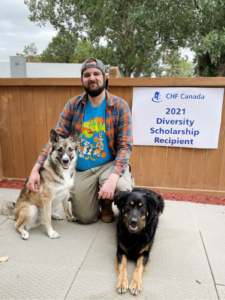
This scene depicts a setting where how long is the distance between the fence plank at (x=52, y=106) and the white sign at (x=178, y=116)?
1.39 m

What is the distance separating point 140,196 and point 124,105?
1.20 metres

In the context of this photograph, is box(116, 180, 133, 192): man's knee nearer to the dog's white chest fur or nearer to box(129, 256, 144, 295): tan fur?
the dog's white chest fur

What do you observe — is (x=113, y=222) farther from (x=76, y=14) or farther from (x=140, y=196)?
(x=76, y=14)

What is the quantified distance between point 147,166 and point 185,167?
66 cm

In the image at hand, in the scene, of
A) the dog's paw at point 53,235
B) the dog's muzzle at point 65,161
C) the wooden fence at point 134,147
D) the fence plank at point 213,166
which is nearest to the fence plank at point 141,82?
the wooden fence at point 134,147

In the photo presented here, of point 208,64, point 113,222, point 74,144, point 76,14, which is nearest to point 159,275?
point 113,222

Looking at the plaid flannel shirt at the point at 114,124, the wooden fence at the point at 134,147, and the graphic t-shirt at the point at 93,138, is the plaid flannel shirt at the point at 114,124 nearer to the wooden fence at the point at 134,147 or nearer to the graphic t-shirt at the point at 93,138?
the graphic t-shirt at the point at 93,138

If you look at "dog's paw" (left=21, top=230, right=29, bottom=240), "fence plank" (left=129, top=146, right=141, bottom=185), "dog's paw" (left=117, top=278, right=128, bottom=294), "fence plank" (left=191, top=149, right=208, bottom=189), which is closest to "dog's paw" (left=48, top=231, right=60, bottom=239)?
"dog's paw" (left=21, top=230, right=29, bottom=240)

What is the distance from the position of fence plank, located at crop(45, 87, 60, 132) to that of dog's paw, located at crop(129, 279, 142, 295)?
9.69ft

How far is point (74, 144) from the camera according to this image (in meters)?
2.57

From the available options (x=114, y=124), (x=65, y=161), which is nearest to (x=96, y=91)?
(x=114, y=124)

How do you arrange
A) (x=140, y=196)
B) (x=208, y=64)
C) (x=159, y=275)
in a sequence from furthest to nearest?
(x=208, y=64)
(x=140, y=196)
(x=159, y=275)

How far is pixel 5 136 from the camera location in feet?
13.6

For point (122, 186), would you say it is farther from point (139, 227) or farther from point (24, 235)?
point (24, 235)
